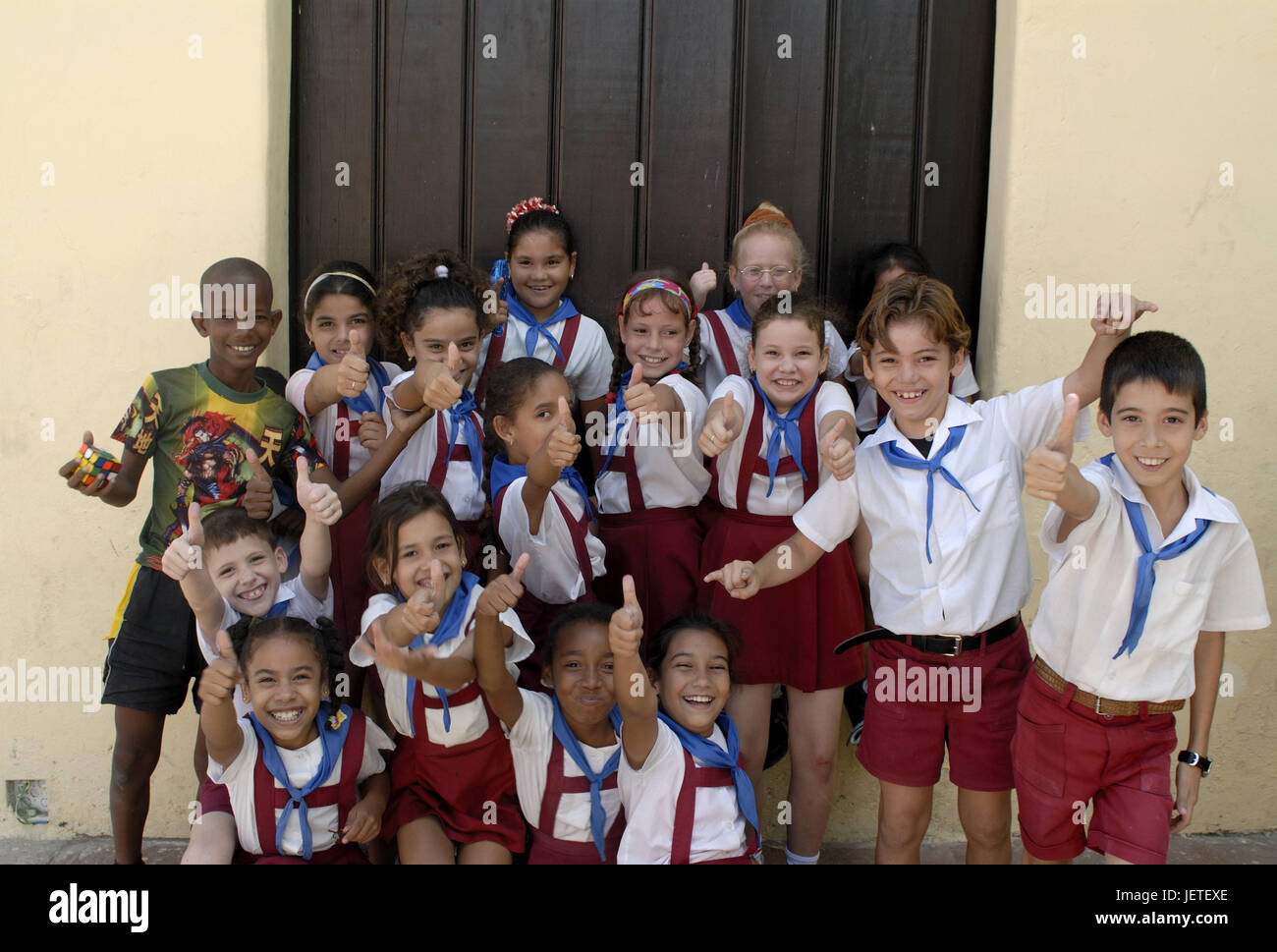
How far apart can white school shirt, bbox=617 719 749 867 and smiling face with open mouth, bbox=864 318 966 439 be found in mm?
905

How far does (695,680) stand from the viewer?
264 centimetres

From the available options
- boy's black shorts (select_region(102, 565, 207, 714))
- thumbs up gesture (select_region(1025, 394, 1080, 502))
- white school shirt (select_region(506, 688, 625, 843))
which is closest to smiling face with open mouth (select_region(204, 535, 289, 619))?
boy's black shorts (select_region(102, 565, 207, 714))

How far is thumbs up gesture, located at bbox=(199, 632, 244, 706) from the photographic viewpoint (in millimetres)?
2385

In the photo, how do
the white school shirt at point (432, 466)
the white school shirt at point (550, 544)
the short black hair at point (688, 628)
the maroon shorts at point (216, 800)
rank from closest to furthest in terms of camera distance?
the maroon shorts at point (216, 800) < the short black hair at point (688, 628) < the white school shirt at point (550, 544) < the white school shirt at point (432, 466)

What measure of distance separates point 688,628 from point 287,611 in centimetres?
96

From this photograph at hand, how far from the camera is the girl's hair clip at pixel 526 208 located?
321 cm

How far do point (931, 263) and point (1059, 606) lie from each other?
1354mm

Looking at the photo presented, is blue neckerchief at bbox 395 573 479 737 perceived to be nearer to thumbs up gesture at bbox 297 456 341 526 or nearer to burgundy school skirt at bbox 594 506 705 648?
thumbs up gesture at bbox 297 456 341 526

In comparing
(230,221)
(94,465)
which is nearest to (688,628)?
(94,465)

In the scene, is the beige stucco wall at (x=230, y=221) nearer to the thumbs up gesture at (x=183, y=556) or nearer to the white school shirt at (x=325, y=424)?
the white school shirt at (x=325, y=424)

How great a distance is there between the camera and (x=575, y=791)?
8.63ft

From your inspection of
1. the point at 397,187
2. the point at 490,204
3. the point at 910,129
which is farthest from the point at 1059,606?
the point at 397,187

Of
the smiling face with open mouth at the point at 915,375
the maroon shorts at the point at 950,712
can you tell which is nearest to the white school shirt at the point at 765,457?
the smiling face with open mouth at the point at 915,375

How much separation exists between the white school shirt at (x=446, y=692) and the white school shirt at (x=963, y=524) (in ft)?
2.77
